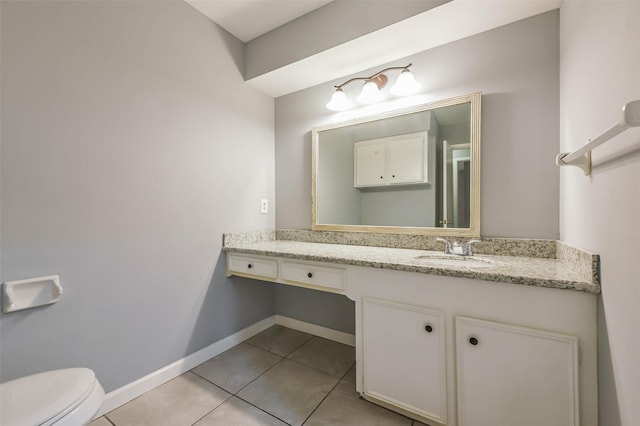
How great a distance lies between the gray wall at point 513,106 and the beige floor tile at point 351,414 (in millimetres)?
1120

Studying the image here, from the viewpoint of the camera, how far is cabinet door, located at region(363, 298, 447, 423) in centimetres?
110

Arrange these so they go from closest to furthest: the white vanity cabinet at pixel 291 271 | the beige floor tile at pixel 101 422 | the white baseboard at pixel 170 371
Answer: the beige floor tile at pixel 101 422
the white baseboard at pixel 170 371
the white vanity cabinet at pixel 291 271

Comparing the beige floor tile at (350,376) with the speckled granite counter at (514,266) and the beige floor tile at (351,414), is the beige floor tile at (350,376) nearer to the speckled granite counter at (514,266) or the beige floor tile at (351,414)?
the beige floor tile at (351,414)

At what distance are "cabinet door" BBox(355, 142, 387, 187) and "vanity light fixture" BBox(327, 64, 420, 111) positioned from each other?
1.00ft

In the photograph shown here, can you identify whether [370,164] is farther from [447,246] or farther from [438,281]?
[438,281]

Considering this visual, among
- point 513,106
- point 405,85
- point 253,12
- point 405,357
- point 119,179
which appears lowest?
point 405,357

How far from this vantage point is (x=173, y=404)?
131 cm

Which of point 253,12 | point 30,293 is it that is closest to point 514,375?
point 30,293

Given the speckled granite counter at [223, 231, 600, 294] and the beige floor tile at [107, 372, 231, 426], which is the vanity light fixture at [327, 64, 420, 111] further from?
the beige floor tile at [107, 372, 231, 426]

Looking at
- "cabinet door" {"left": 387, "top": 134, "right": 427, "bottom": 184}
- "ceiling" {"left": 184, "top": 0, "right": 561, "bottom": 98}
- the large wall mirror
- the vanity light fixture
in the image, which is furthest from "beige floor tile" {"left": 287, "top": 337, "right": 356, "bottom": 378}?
"ceiling" {"left": 184, "top": 0, "right": 561, "bottom": 98}

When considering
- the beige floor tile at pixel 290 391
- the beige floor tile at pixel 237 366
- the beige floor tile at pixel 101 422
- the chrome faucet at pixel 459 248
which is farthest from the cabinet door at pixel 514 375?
the beige floor tile at pixel 101 422

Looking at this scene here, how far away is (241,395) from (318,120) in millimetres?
1916

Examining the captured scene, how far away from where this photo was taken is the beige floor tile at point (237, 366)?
1.49 m

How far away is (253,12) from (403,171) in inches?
57.2
